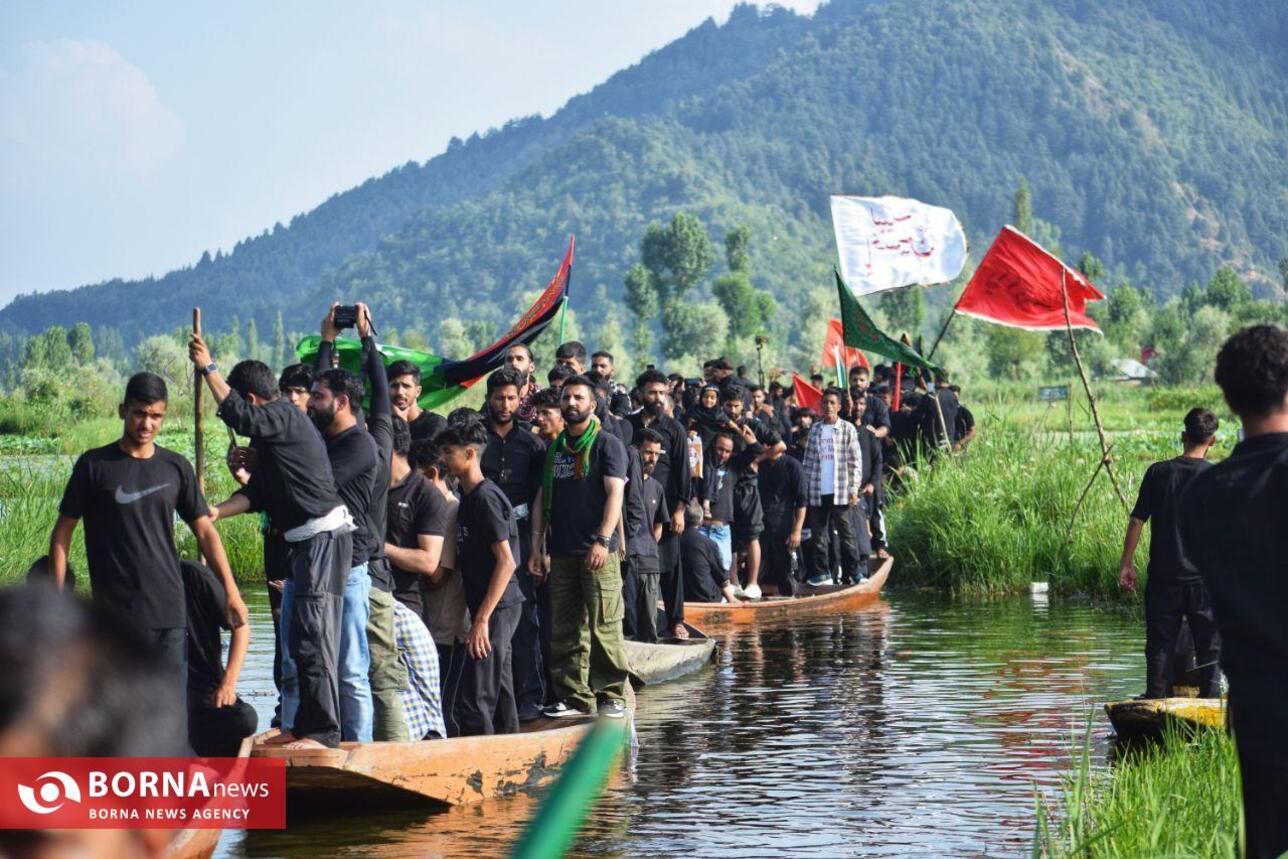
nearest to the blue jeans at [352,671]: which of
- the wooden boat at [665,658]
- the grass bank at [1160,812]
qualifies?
the grass bank at [1160,812]

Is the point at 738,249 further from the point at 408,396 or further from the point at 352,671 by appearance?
the point at 352,671

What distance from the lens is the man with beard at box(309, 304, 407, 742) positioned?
8.31m

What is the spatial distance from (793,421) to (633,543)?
819 centimetres

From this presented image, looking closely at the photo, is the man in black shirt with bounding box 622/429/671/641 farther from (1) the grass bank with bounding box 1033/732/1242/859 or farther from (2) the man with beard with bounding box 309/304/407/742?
(1) the grass bank with bounding box 1033/732/1242/859

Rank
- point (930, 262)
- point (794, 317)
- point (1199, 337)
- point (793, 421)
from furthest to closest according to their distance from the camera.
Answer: point (794, 317), point (1199, 337), point (930, 262), point (793, 421)

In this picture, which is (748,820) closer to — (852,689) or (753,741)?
(753,741)

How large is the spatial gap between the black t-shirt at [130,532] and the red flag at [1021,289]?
12096 millimetres

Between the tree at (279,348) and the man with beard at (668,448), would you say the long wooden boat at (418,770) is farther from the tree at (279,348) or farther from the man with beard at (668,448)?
the tree at (279,348)

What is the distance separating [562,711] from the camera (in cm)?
1016

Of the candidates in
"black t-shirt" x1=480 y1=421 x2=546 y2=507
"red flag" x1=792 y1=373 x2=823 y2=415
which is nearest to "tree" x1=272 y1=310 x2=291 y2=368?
"red flag" x1=792 y1=373 x2=823 y2=415

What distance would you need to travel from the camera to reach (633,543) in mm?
12227

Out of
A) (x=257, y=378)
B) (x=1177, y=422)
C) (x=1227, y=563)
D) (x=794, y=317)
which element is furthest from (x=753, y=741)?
(x=794, y=317)

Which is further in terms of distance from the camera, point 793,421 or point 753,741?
point 793,421
